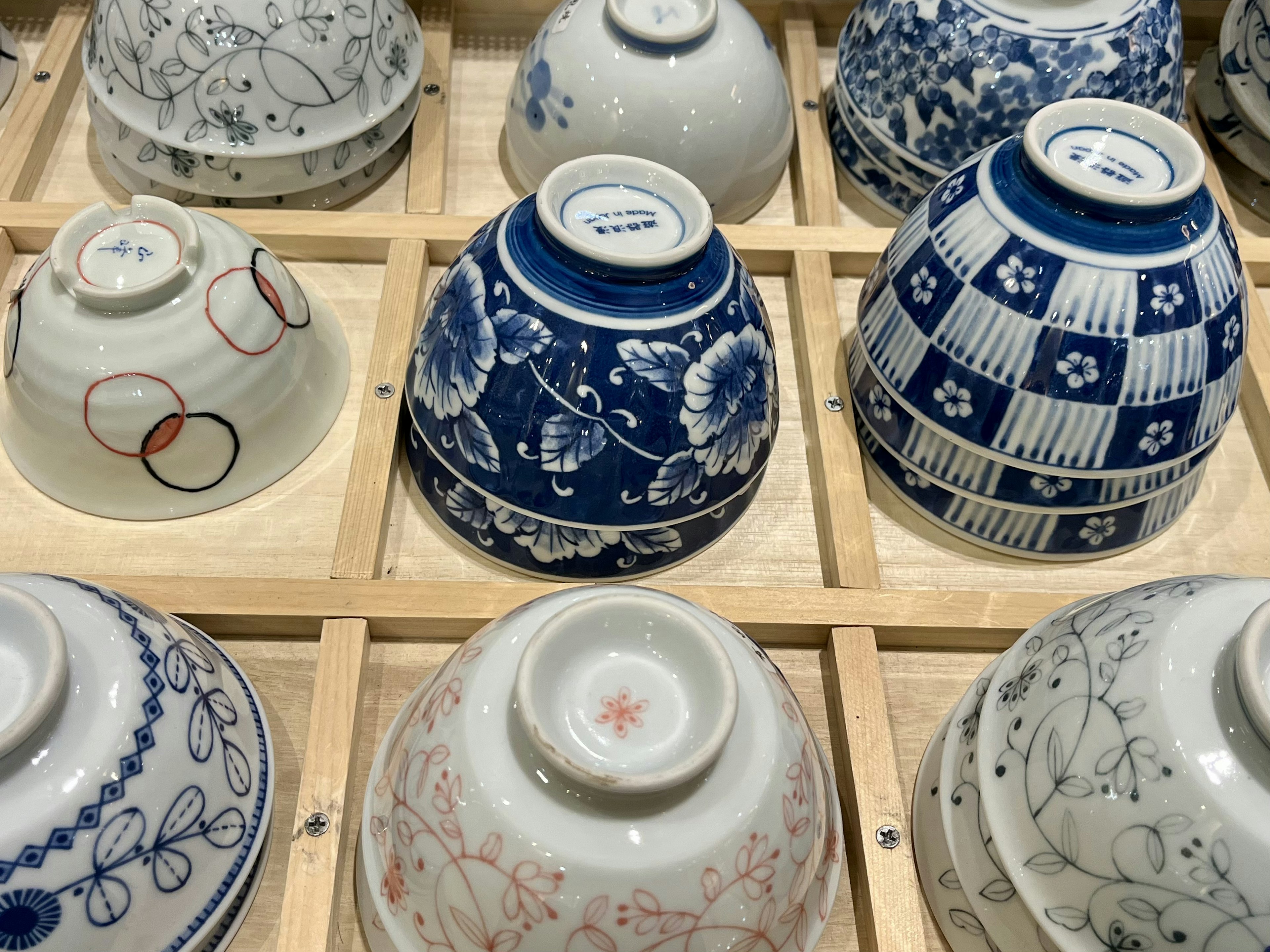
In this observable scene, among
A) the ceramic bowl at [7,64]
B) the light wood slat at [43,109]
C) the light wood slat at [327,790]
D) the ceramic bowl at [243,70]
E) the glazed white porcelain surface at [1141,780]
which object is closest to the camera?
the glazed white porcelain surface at [1141,780]

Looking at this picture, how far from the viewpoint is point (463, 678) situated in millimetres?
637

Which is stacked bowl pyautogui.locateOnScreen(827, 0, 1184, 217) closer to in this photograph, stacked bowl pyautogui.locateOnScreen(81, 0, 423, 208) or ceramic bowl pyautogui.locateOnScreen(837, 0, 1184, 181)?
ceramic bowl pyautogui.locateOnScreen(837, 0, 1184, 181)

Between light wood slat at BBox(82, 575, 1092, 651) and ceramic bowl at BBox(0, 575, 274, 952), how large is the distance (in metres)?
0.10

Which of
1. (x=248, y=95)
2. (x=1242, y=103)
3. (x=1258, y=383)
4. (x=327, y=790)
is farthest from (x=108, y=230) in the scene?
(x=1242, y=103)

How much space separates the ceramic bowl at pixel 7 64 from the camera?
1.20 m

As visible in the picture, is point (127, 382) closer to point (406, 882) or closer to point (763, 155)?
point (406, 882)

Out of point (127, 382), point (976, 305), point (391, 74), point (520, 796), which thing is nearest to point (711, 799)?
point (520, 796)

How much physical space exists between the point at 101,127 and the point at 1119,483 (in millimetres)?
1053

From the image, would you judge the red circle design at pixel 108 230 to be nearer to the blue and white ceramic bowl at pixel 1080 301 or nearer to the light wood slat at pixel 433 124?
the light wood slat at pixel 433 124

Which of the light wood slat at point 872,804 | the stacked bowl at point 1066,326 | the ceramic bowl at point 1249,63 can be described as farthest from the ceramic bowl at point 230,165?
the ceramic bowl at point 1249,63

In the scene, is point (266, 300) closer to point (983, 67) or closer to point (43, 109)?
point (43, 109)

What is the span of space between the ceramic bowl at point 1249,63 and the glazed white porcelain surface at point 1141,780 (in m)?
0.74

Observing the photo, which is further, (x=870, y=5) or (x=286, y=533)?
(x=870, y=5)

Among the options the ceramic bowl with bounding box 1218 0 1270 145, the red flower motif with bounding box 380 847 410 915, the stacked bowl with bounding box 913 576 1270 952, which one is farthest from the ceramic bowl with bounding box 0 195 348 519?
the ceramic bowl with bounding box 1218 0 1270 145
